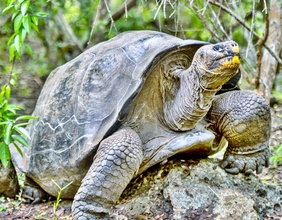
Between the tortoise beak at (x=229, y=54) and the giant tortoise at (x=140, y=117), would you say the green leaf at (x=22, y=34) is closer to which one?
the giant tortoise at (x=140, y=117)

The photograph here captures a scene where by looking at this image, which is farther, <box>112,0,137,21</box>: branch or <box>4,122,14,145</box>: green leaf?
<box>112,0,137,21</box>: branch

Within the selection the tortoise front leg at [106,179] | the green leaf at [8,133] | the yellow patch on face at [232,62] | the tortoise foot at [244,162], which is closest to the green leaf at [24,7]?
the green leaf at [8,133]

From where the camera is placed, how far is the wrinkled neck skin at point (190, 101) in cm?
315

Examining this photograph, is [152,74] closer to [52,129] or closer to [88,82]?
[88,82]

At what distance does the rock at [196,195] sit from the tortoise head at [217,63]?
70cm

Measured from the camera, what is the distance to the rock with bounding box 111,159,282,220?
3.03m

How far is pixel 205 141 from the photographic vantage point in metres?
3.27

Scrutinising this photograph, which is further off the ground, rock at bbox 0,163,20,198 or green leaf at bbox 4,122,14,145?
green leaf at bbox 4,122,14,145

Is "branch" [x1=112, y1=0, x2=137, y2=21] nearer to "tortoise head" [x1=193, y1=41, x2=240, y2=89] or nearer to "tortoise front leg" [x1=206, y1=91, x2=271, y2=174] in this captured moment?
"tortoise front leg" [x1=206, y1=91, x2=271, y2=174]

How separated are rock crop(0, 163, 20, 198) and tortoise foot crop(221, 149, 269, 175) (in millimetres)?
1971

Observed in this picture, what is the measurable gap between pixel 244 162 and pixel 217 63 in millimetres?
958

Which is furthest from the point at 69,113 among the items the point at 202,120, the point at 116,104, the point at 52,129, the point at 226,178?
the point at 226,178

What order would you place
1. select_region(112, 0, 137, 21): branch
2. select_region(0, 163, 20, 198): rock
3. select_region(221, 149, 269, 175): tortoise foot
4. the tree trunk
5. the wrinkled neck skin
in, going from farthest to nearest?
select_region(112, 0, 137, 21): branch
the tree trunk
select_region(0, 163, 20, 198): rock
select_region(221, 149, 269, 175): tortoise foot
the wrinkled neck skin

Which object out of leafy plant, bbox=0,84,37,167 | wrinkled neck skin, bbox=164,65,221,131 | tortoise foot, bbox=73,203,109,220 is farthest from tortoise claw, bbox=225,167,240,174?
leafy plant, bbox=0,84,37,167
